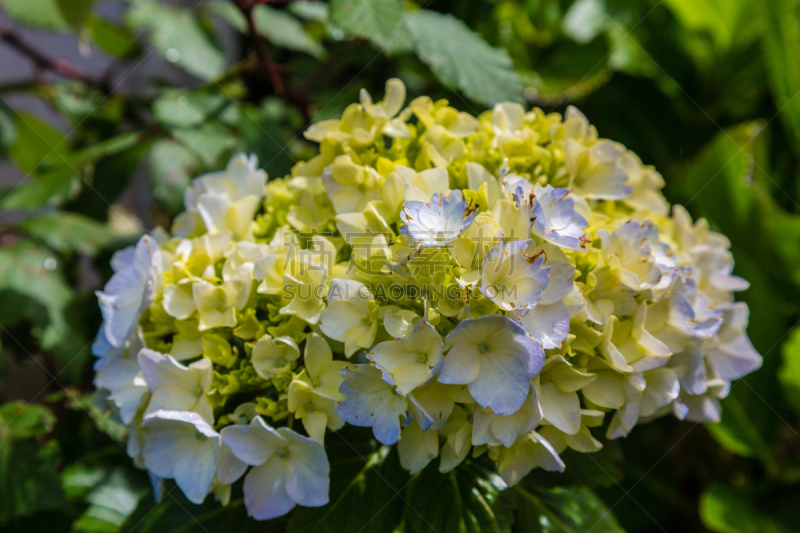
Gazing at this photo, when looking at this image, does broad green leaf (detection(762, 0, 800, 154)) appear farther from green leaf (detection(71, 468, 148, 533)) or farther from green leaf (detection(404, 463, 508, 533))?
green leaf (detection(71, 468, 148, 533))

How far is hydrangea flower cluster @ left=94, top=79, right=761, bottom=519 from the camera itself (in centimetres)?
44

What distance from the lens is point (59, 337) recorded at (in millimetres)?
967

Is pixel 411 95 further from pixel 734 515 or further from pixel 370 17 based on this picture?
pixel 734 515

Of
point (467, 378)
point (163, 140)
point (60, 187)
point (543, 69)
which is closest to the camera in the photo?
point (467, 378)

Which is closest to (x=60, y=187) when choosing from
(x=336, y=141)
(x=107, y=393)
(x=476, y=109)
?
(x=107, y=393)

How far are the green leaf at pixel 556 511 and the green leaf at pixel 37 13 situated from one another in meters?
1.14

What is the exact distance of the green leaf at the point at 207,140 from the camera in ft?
3.01

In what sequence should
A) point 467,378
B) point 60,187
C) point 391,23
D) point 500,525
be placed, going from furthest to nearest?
point 60,187, point 391,23, point 500,525, point 467,378

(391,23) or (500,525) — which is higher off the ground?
(391,23)

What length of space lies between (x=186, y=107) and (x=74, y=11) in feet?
0.88

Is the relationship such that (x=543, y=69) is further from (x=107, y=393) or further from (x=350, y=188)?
(x=107, y=393)

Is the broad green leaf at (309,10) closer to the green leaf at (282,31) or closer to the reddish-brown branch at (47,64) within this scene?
the green leaf at (282,31)

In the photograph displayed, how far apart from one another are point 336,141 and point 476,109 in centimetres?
46

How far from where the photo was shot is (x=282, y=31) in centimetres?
121
